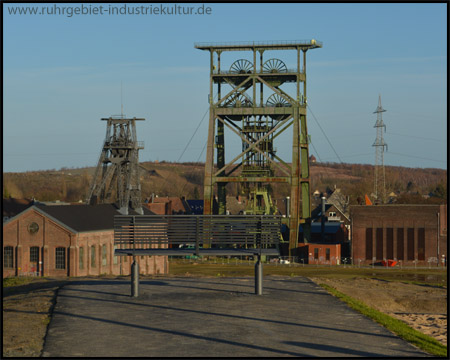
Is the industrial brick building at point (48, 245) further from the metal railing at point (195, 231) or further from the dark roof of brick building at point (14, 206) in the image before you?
the dark roof of brick building at point (14, 206)

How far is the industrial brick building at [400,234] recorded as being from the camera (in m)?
77.8

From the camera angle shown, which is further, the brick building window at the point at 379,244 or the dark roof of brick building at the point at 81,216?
the brick building window at the point at 379,244

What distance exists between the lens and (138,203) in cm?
7494

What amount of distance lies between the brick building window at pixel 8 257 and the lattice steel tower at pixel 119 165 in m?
15.9

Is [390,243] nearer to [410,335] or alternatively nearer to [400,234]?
[400,234]

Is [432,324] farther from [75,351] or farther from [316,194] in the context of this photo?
[316,194]

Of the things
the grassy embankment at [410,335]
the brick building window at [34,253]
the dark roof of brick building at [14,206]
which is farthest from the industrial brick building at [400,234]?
the grassy embankment at [410,335]

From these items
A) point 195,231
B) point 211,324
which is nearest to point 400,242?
point 195,231

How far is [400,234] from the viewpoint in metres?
78.8

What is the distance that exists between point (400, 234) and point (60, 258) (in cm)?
3907

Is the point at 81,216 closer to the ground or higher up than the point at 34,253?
higher up

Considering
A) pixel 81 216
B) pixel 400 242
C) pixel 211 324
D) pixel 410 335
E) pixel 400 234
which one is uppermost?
pixel 81 216

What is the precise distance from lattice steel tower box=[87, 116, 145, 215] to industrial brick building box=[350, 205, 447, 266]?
23.1m

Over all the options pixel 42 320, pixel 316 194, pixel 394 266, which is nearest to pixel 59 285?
pixel 42 320
